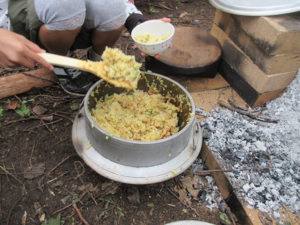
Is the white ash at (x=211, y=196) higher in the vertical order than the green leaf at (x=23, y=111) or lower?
lower

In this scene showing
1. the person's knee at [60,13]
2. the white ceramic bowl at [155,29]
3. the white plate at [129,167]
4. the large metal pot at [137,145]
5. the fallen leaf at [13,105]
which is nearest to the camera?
the large metal pot at [137,145]

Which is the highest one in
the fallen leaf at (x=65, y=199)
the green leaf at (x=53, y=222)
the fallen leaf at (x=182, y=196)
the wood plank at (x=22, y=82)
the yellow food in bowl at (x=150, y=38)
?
the yellow food in bowl at (x=150, y=38)

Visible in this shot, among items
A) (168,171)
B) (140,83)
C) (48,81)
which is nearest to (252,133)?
(168,171)

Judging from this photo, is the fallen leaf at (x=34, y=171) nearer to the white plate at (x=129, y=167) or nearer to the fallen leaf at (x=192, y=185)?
the white plate at (x=129, y=167)

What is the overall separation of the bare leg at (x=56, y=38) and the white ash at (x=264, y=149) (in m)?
1.43

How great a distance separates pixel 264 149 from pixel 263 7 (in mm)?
1248

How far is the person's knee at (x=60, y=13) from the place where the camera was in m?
1.92

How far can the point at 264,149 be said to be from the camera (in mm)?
2258

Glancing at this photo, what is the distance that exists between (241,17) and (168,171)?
1.68m

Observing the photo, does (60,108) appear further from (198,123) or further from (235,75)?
(235,75)

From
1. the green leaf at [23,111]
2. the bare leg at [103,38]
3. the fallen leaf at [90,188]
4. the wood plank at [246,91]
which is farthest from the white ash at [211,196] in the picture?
the green leaf at [23,111]

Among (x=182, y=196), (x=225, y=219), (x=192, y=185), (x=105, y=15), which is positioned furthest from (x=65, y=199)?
(x=105, y=15)

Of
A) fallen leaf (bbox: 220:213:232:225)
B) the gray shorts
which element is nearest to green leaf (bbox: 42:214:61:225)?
fallen leaf (bbox: 220:213:232:225)

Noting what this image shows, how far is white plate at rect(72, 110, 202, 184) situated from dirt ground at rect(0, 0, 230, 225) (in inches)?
11.8
